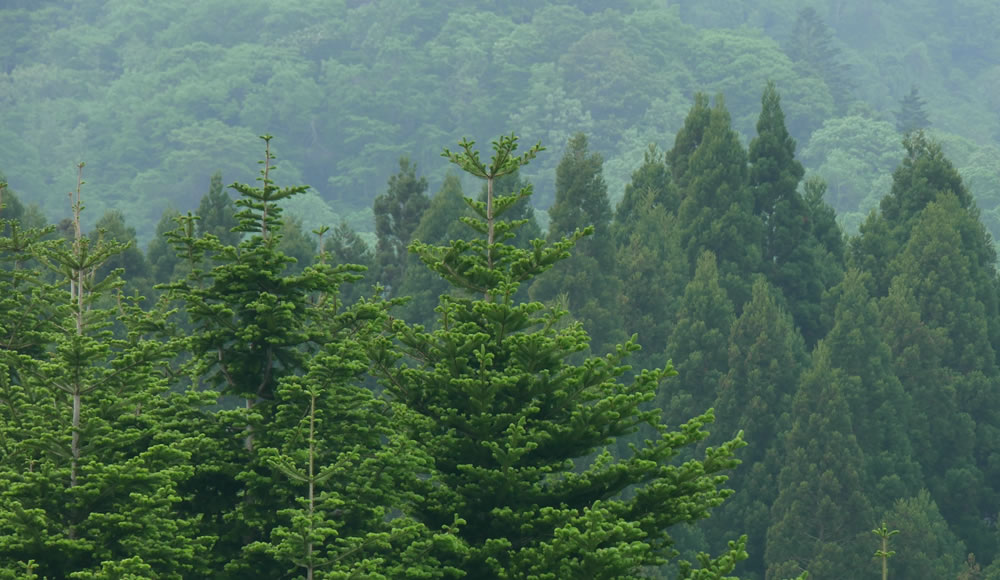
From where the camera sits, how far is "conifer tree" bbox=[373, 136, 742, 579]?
14344 millimetres

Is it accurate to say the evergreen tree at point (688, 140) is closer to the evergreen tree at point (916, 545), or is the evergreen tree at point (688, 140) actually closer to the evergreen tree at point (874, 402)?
the evergreen tree at point (874, 402)

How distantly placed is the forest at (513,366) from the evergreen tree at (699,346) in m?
0.09

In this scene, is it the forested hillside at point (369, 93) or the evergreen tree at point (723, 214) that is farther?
the forested hillside at point (369, 93)

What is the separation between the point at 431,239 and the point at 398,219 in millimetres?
4394

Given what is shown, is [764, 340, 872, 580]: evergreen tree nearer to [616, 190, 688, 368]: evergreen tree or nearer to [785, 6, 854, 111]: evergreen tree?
[616, 190, 688, 368]: evergreen tree

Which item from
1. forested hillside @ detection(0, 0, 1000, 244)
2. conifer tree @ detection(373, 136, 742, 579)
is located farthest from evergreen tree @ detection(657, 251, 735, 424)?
forested hillside @ detection(0, 0, 1000, 244)

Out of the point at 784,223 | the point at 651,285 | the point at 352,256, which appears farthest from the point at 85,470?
the point at 352,256

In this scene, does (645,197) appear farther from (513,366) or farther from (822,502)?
(513,366)

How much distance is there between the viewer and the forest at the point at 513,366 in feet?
43.0

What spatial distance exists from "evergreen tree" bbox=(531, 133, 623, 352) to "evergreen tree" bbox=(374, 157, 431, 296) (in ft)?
21.6

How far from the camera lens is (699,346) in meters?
38.2

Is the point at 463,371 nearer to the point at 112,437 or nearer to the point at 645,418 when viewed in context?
the point at 645,418

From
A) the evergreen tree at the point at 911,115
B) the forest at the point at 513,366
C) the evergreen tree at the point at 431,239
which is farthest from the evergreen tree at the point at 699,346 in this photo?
the evergreen tree at the point at 911,115

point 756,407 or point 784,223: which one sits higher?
point 784,223
